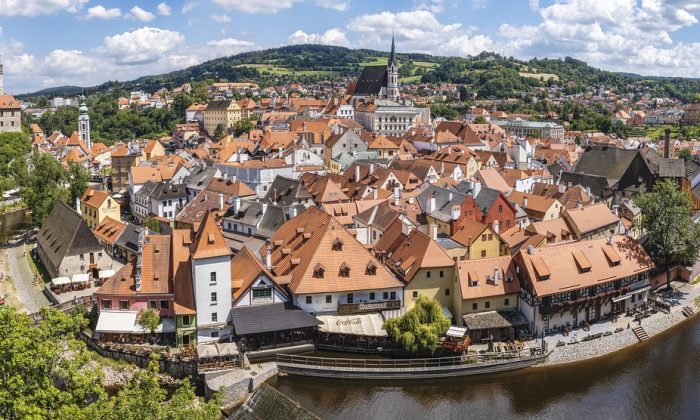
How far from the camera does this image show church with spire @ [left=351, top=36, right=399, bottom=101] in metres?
167

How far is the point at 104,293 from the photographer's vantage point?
139 feet

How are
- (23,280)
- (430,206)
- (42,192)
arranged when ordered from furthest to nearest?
(42,192)
(430,206)
(23,280)

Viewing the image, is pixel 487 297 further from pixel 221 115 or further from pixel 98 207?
pixel 221 115

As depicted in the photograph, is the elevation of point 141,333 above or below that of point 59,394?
below

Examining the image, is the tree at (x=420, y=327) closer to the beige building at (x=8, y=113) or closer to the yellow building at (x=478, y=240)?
the yellow building at (x=478, y=240)

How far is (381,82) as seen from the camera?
557ft

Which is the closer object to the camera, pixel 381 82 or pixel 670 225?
pixel 670 225

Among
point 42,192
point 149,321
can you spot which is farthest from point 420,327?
point 42,192

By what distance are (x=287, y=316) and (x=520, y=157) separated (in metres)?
68.2

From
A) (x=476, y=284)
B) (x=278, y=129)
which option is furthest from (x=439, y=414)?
(x=278, y=129)

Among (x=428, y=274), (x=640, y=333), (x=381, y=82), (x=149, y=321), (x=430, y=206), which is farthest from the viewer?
(x=381, y=82)

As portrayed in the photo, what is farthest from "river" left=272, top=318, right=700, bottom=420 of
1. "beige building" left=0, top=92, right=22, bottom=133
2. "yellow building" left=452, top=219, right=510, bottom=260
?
"beige building" left=0, top=92, right=22, bottom=133

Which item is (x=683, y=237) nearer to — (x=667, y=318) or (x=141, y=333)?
(x=667, y=318)

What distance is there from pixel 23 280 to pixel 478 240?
40.3 metres
